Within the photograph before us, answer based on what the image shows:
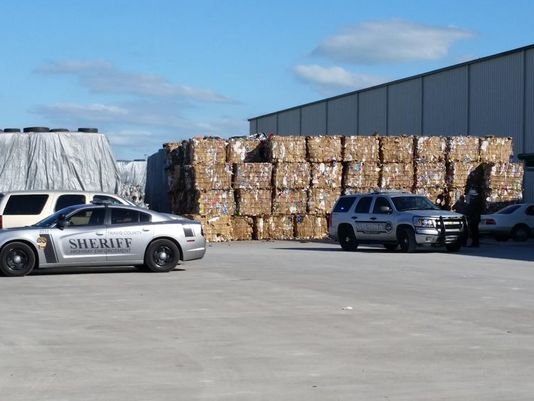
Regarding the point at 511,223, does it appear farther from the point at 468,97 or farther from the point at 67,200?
the point at 67,200

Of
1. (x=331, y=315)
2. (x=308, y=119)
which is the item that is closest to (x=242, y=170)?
(x=331, y=315)

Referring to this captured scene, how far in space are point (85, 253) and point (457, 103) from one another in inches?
1374

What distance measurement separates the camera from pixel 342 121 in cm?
6612

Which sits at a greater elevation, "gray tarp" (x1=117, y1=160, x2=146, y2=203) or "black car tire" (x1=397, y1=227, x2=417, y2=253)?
"gray tarp" (x1=117, y1=160, x2=146, y2=203)

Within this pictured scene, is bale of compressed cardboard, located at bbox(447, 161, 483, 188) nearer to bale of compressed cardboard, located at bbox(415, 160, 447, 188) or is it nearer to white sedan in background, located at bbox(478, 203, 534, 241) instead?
bale of compressed cardboard, located at bbox(415, 160, 447, 188)

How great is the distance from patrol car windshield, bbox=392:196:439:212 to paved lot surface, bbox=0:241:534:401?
7.40m

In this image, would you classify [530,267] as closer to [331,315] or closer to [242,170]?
[331,315]

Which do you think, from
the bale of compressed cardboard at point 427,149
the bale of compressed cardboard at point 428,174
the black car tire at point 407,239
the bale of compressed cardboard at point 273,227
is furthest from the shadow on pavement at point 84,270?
the bale of compressed cardboard at point 427,149

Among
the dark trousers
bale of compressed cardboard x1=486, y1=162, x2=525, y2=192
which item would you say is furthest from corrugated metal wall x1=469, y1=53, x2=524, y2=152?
the dark trousers

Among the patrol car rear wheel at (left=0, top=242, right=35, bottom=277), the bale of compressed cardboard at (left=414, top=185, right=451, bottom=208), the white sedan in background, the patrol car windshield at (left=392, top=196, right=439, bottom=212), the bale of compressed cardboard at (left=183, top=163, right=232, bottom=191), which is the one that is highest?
the bale of compressed cardboard at (left=183, top=163, right=232, bottom=191)

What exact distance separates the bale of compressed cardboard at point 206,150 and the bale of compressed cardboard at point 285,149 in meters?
1.69

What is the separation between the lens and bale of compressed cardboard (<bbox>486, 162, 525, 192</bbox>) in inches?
1473

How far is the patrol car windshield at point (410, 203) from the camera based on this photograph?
29.7 m

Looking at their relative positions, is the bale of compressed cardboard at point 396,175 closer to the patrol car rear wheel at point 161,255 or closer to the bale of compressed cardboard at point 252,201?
the bale of compressed cardboard at point 252,201
